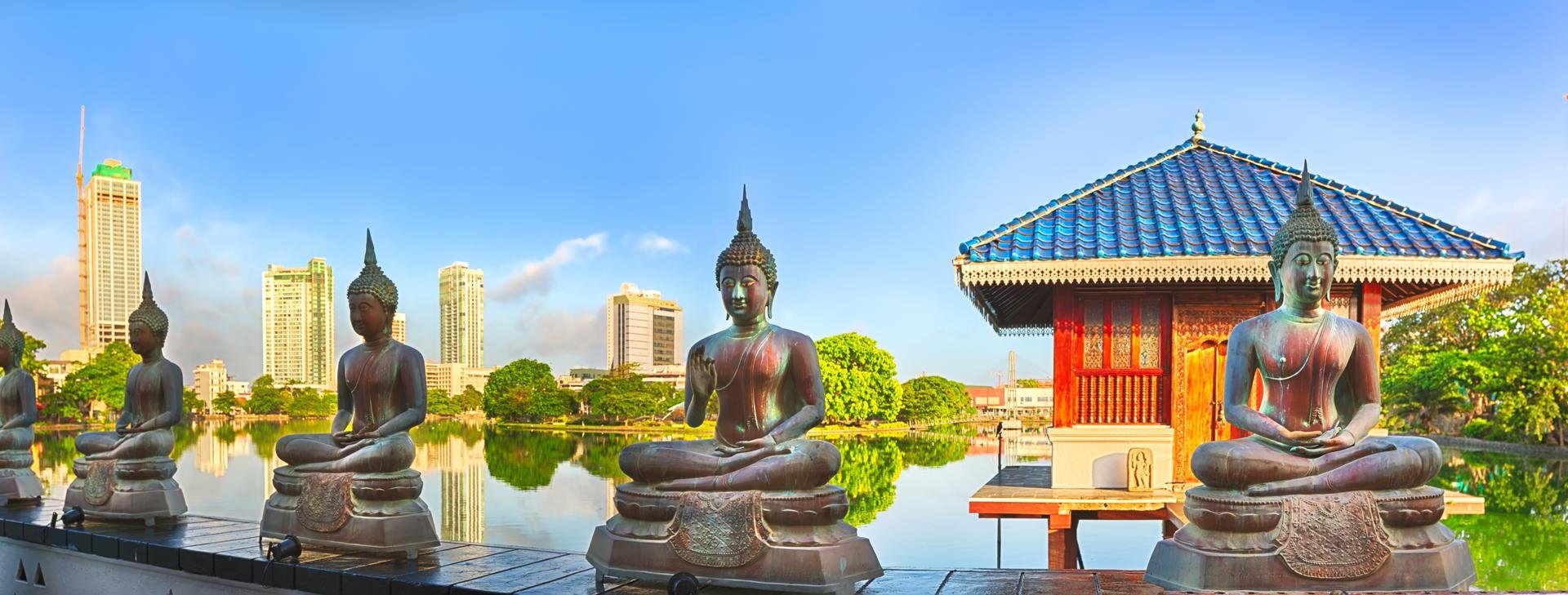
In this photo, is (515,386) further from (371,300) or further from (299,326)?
(371,300)

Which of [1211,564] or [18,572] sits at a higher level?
[1211,564]

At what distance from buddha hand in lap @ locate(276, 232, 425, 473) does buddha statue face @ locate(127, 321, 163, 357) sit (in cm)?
251

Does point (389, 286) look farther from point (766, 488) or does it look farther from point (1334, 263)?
point (1334, 263)

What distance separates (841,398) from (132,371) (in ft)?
140

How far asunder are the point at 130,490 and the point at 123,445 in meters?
0.35

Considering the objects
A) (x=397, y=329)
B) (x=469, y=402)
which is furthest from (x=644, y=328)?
(x=397, y=329)

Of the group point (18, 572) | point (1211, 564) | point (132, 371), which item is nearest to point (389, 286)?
point (132, 371)

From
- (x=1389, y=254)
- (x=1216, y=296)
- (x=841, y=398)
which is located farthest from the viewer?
(x=841, y=398)

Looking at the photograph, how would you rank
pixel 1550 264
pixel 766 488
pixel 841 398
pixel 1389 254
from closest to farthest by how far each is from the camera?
pixel 766 488 → pixel 1389 254 → pixel 1550 264 → pixel 841 398

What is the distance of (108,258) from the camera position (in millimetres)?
74062

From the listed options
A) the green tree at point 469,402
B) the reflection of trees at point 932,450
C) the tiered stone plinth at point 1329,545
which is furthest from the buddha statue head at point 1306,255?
the green tree at point 469,402

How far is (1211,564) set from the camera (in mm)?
4754

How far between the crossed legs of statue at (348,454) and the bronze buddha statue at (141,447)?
7.44 feet

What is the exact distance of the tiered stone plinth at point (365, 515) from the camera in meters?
6.39
